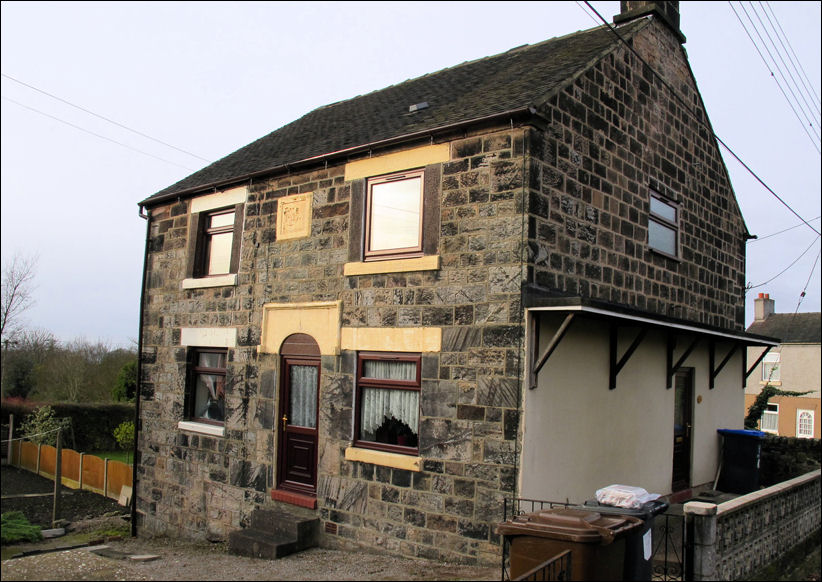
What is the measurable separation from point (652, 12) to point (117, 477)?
16.3m

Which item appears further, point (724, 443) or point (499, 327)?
point (724, 443)

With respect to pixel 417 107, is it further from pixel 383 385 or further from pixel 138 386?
pixel 138 386

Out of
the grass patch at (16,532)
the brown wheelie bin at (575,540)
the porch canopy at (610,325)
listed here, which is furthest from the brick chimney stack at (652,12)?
the grass patch at (16,532)

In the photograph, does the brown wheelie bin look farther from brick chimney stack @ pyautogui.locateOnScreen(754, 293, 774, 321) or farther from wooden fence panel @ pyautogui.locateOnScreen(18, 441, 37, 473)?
brick chimney stack @ pyautogui.locateOnScreen(754, 293, 774, 321)

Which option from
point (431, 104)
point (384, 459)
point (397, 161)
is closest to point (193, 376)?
point (384, 459)

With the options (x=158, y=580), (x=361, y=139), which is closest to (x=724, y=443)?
(x=361, y=139)

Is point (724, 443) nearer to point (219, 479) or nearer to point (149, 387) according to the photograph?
point (219, 479)

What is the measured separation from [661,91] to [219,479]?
10038mm

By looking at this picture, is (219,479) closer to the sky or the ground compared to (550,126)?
closer to the ground

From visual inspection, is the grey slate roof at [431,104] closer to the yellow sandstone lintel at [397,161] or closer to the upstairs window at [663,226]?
the yellow sandstone lintel at [397,161]

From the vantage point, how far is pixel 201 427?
40.5 ft

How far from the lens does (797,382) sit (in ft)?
114

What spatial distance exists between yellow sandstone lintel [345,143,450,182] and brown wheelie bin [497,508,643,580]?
4800 mm

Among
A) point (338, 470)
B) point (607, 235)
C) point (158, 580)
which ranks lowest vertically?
point (158, 580)
